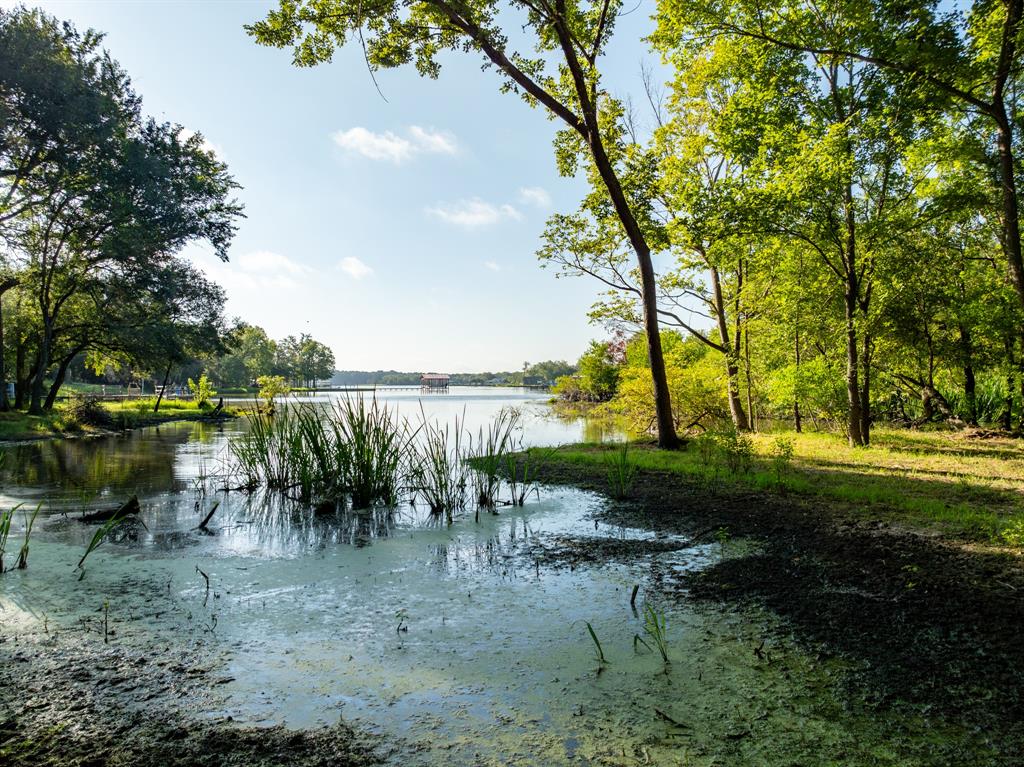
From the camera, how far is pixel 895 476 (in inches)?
284

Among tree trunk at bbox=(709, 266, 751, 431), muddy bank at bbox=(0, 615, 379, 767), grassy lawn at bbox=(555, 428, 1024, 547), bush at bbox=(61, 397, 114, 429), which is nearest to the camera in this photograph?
muddy bank at bbox=(0, 615, 379, 767)

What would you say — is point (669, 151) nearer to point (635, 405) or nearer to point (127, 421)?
point (635, 405)

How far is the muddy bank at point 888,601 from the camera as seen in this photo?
2.16 m

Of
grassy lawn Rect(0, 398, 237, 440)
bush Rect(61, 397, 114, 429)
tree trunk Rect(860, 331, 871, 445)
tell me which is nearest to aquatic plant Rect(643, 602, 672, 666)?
tree trunk Rect(860, 331, 871, 445)

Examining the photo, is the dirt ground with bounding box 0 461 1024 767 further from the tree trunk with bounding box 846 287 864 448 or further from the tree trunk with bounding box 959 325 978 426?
the tree trunk with bounding box 959 325 978 426

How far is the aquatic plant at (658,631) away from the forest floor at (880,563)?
39cm

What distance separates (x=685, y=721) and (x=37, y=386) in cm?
2685

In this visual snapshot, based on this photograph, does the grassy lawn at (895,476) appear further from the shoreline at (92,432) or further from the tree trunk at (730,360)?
the shoreline at (92,432)

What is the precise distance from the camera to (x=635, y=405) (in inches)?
688

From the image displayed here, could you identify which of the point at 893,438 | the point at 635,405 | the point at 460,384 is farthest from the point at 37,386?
the point at 460,384

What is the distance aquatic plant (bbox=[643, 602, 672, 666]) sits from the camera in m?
2.58

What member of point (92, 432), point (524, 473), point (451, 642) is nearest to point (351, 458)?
point (524, 473)

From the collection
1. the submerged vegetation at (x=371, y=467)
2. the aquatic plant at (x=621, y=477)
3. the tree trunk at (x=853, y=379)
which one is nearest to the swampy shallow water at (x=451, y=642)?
the submerged vegetation at (x=371, y=467)

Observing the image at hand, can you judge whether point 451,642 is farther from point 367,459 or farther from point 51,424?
point 51,424
